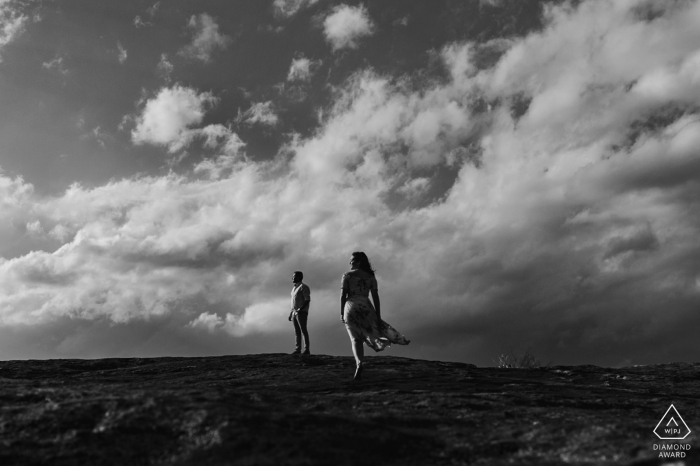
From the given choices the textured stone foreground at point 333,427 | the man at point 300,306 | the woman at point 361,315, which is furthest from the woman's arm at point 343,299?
the man at point 300,306

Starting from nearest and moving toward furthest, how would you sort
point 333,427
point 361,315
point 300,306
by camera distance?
1. point 333,427
2. point 361,315
3. point 300,306

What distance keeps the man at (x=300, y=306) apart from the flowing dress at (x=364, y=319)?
19.5 ft

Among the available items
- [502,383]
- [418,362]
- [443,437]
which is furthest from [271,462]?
[418,362]

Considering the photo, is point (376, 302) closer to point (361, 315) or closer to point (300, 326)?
point (361, 315)

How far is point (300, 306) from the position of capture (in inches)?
678

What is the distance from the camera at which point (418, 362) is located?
51.6ft

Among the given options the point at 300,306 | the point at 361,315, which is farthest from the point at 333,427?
the point at 300,306

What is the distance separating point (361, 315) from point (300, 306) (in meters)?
6.21

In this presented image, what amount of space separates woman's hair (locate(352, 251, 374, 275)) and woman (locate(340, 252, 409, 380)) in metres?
0.02

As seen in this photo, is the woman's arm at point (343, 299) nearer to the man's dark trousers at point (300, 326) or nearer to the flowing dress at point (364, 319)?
the flowing dress at point (364, 319)

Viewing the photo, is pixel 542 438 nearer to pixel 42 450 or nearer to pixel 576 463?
pixel 576 463

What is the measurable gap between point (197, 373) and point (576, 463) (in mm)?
10190

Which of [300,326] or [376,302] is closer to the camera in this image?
[376,302]

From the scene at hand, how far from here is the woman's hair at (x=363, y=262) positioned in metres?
11.6
